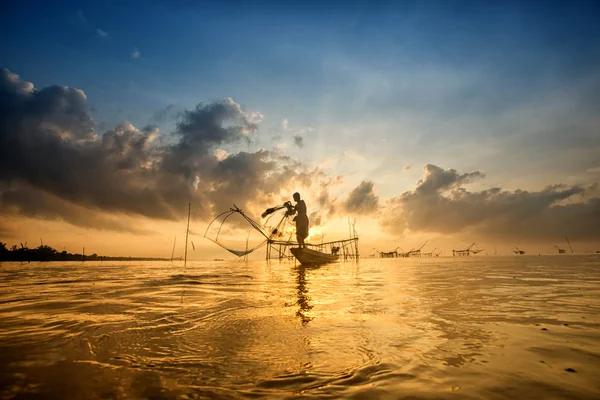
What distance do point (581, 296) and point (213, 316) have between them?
869 centimetres

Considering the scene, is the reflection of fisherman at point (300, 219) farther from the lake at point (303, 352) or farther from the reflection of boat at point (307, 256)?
the lake at point (303, 352)

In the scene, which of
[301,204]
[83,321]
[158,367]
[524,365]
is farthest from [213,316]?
[301,204]

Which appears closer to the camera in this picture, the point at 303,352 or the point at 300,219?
the point at 303,352

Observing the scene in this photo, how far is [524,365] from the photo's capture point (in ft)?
8.94

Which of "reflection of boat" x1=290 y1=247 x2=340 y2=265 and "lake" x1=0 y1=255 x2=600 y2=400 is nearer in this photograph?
"lake" x1=0 y1=255 x2=600 y2=400

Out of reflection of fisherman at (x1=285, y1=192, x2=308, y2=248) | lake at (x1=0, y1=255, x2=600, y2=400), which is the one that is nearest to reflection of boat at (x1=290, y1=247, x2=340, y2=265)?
reflection of fisherman at (x1=285, y1=192, x2=308, y2=248)

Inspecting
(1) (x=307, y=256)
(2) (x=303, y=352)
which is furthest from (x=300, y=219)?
(2) (x=303, y=352)

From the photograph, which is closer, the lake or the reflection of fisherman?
the lake

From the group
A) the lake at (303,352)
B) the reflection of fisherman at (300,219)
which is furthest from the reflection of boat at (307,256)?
the lake at (303,352)

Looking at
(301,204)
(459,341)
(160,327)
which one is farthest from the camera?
(301,204)

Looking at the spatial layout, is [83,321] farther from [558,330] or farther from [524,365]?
[558,330]

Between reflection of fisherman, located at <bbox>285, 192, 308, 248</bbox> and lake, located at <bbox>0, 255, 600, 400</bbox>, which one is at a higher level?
reflection of fisherman, located at <bbox>285, 192, 308, 248</bbox>

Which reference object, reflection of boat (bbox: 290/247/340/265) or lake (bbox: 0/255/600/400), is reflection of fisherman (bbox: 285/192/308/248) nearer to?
reflection of boat (bbox: 290/247/340/265)

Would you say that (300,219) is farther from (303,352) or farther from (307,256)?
(303,352)
